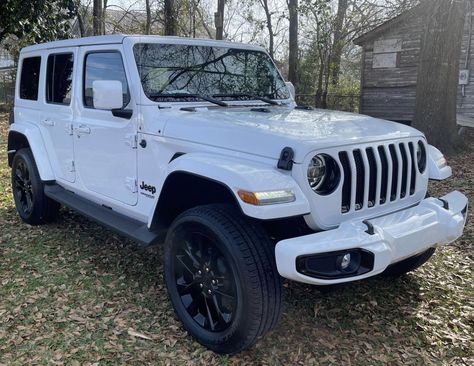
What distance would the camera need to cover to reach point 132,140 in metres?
3.65

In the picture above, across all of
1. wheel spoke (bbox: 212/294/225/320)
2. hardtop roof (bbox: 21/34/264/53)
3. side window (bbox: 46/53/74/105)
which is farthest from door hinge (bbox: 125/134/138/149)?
wheel spoke (bbox: 212/294/225/320)

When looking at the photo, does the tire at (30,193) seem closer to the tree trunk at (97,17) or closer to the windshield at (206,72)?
the windshield at (206,72)

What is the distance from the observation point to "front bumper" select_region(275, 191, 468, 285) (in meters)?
2.49

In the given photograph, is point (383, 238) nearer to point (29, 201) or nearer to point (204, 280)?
point (204, 280)

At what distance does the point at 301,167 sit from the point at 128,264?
2411 millimetres

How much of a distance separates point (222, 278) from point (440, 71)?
714 cm

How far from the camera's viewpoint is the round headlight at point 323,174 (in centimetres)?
279

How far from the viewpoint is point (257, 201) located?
2.54 metres

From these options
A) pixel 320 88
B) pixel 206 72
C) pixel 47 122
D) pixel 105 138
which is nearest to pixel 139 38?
pixel 206 72

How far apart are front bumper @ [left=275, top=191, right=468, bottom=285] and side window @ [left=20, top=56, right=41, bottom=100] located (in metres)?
3.93

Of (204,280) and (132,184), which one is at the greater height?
(132,184)

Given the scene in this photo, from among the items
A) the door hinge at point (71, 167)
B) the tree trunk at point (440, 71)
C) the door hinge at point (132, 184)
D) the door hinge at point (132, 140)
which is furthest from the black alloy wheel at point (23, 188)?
the tree trunk at point (440, 71)

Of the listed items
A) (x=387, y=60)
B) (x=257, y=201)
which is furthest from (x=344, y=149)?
(x=387, y=60)

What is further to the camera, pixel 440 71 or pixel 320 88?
pixel 320 88
